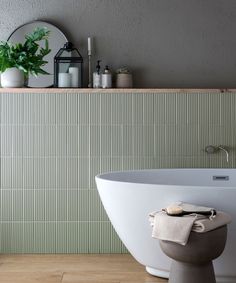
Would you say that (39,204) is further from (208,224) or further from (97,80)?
(208,224)

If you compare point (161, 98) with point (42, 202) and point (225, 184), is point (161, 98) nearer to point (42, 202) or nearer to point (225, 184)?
point (225, 184)

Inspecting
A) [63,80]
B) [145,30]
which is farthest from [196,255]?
[145,30]

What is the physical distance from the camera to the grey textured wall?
151 inches

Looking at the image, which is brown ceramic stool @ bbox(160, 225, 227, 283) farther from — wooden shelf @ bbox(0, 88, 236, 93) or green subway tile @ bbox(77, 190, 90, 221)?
wooden shelf @ bbox(0, 88, 236, 93)

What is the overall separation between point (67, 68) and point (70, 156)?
0.69m

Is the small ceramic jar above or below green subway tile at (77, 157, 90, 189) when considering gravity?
above

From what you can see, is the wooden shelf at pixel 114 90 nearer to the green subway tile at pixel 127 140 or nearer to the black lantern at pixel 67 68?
the black lantern at pixel 67 68

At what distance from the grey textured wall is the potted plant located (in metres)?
0.28

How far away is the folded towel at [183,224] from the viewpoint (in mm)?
2396

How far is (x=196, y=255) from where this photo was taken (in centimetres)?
245

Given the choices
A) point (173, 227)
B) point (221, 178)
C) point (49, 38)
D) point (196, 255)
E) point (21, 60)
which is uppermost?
point (49, 38)

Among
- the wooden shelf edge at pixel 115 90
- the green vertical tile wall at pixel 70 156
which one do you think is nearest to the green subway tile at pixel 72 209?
the green vertical tile wall at pixel 70 156

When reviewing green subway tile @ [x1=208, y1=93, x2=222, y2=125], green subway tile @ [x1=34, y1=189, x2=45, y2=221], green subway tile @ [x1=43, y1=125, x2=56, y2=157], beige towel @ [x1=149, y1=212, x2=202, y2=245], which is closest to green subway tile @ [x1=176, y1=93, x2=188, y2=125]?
green subway tile @ [x1=208, y1=93, x2=222, y2=125]

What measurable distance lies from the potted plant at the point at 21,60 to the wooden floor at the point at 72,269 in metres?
1.31
